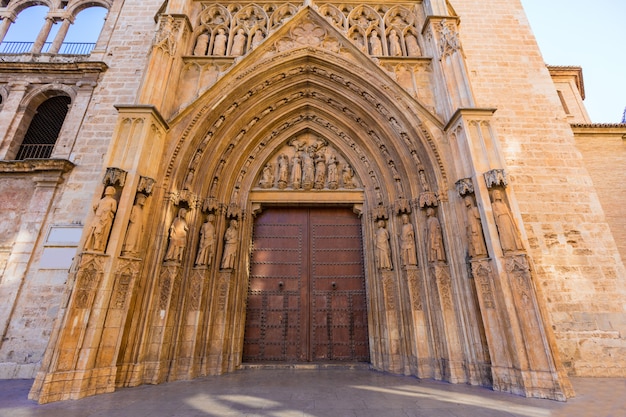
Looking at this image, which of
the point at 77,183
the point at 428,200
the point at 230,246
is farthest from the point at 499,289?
the point at 77,183

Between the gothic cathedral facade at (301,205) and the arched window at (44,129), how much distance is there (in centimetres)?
16

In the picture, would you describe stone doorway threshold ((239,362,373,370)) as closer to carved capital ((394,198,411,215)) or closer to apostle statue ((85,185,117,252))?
carved capital ((394,198,411,215))

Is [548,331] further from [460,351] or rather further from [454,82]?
[454,82]

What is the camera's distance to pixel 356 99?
26.2 feet

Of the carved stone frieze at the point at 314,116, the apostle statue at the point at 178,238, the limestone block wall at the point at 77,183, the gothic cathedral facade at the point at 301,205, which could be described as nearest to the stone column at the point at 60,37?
the gothic cathedral facade at the point at 301,205

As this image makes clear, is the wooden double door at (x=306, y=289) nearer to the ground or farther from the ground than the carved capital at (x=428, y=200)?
nearer to the ground

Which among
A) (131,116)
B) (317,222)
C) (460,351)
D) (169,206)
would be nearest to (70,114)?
(131,116)

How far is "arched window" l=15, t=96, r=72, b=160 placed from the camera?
7.87 meters

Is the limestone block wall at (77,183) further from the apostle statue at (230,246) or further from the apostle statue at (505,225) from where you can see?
the apostle statue at (505,225)

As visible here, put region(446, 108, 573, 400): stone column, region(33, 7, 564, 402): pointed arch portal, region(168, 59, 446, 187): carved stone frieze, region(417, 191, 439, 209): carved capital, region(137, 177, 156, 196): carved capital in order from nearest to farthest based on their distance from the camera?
region(446, 108, 573, 400): stone column
region(33, 7, 564, 402): pointed arch portal
region(137, 177, 156, 196): carved capital
region(417, 191, 439, 209): carved capital
region(168, 59, 446, 187): carved stone frieze

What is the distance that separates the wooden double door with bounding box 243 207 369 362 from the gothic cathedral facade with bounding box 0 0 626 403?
0.16 feet

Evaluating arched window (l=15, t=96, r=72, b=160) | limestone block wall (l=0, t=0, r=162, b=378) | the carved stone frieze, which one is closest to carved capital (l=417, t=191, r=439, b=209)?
the carved stone frieze

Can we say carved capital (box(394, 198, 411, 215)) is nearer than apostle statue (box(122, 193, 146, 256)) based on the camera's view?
No

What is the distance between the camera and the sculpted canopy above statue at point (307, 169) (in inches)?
318
